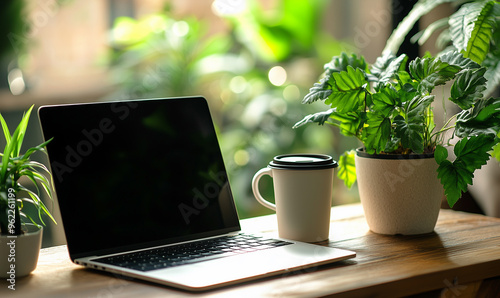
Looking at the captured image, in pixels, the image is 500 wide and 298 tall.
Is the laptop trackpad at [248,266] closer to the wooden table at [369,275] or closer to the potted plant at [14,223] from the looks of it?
the wooden table at [369,275]

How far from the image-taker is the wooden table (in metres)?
0.81

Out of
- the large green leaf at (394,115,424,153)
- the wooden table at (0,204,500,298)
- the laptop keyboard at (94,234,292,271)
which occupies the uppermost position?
the large green leaf at (394,115,424,153)

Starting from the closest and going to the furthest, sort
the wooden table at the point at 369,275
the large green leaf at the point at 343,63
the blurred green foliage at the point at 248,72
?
the wooden table at the point at 369,275 → the large green leaf at the point at 343,63 → the blurred green foliage at the point at 248,72

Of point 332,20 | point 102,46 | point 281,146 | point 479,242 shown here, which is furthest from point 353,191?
point 479,242

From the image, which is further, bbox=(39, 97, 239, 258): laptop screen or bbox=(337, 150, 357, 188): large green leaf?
bbox=(337, 150, 357, 188): large green leaf

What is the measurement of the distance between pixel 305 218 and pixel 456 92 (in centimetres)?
34

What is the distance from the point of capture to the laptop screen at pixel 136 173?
0.96 metres

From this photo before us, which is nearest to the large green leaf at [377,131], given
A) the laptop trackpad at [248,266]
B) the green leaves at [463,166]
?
the green leaves at [463,166]

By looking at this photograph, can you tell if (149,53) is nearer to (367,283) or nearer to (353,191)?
(353,191)

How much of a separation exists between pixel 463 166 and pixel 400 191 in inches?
5.2

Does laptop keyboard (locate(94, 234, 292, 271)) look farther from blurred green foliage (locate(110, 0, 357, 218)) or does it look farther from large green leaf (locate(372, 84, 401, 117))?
blurred green foliage (locate(110, 0, 357, 218))

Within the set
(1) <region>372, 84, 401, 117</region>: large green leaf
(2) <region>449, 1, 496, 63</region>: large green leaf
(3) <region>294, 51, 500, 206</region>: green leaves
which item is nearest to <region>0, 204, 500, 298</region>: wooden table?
(3) <region>294, 51, 500, 206</region>: green leaves

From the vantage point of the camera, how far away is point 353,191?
341cm

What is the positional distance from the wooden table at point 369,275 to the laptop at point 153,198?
0.02 metres
